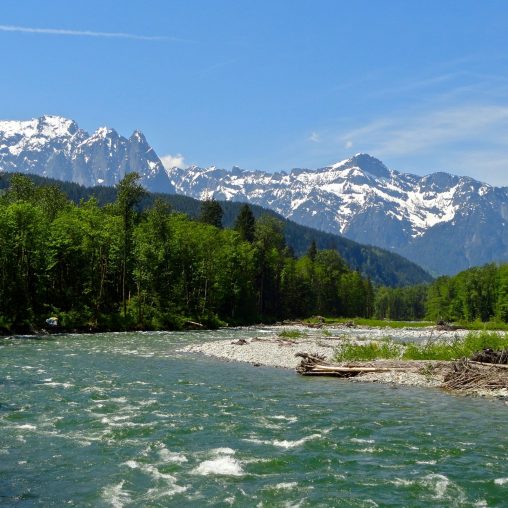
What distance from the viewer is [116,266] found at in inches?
3467

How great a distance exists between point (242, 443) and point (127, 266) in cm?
7424

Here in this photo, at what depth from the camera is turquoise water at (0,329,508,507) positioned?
47.7ft

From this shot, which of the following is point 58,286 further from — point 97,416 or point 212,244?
point 97,416

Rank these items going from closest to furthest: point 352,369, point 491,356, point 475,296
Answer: point 491,356, point 352,369, point 475,296

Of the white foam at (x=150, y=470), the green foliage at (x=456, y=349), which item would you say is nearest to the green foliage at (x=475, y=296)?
the green foliage at (x=456, y=349)

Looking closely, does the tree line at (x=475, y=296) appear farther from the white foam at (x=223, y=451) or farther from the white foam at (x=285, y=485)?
the white foam at (x=285, y=485)

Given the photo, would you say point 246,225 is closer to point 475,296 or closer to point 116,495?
point 475,296

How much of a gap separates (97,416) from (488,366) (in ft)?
68.7

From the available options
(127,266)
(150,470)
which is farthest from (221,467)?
(127,266)

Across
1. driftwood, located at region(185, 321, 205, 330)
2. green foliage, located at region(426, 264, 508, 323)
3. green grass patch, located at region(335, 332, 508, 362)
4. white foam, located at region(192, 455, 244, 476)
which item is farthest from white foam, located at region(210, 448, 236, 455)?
green foliage, located at region(426, 264, 508, 323)

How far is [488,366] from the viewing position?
1216 inches

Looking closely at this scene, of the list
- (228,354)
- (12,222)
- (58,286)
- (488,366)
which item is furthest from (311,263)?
(488,366)

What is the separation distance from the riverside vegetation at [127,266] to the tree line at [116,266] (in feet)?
0.57

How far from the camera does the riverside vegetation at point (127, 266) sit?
73.2 m
